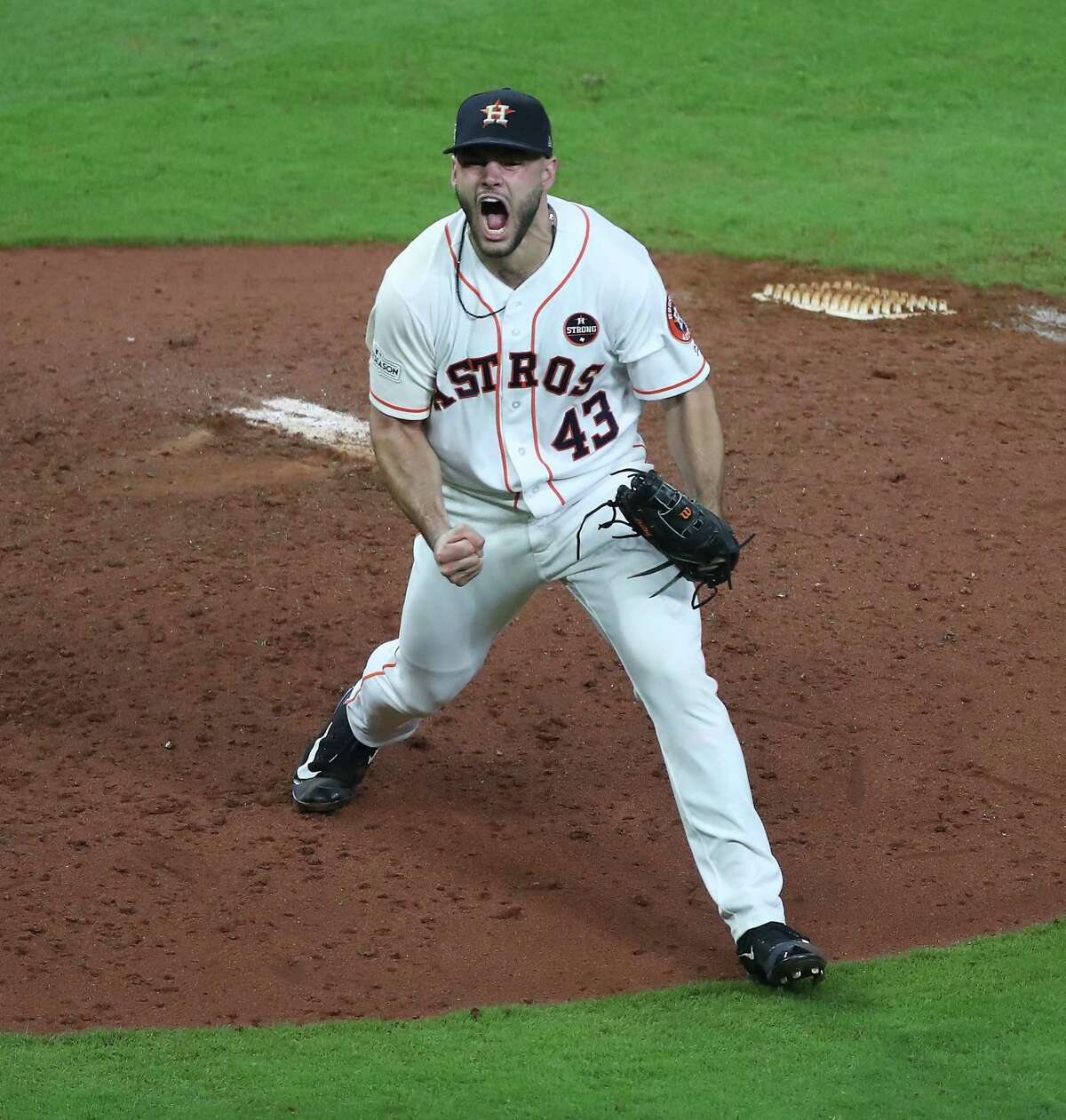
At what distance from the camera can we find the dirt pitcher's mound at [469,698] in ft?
13.6

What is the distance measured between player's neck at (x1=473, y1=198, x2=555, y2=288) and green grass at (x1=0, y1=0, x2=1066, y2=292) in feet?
17.8

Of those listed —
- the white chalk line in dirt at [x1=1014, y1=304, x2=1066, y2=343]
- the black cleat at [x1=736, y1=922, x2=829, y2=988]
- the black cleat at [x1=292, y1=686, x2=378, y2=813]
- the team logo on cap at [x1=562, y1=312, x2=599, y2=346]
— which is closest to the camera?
the black cleat at [x1=736, y1=922, x2=829, y2=988]

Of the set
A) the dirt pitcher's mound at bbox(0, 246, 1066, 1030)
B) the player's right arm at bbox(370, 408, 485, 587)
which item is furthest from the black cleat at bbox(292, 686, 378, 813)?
the player's right arm at bbox(370, 408, 485, 587)

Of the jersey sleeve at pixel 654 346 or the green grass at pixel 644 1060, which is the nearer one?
the green grass at pixel 644 1060

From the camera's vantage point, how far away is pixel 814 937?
411 centimetres

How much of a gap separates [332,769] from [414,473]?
1.02 meters

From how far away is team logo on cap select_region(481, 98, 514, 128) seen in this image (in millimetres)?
3900

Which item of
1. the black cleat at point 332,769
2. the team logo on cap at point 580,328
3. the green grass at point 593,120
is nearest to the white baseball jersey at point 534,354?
the team logo on cap at point 580,328

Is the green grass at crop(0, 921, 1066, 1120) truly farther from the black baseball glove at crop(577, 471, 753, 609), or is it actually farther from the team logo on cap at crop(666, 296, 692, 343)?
the team logo on cap at crop(666, 296, 692, 343)

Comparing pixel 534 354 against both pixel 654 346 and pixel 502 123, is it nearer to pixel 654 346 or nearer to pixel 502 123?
pixel 654 346

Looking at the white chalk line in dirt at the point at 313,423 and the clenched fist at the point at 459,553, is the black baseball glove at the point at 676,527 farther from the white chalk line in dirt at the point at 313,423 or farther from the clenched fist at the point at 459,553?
the white chalk line in dirt at the point at 313,423

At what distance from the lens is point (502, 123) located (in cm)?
390

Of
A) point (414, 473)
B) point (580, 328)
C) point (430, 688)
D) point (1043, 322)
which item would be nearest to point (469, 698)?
point (430, 688)

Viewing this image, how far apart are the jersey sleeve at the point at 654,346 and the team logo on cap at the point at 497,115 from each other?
483 millimetres
